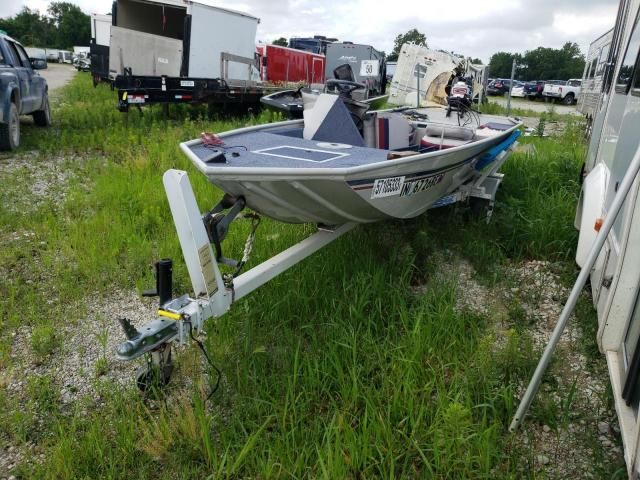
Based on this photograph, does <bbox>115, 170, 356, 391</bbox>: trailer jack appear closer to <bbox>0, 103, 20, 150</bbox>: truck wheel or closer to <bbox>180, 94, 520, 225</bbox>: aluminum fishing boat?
<bbox>180, 94, 520, 225</bbox>: aluminum fishing boat

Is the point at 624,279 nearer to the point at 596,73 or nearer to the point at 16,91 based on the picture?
the point at 16,91

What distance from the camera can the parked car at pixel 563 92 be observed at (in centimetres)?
3092

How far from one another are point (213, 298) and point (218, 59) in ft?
35.8

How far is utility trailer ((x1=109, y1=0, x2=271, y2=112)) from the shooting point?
10195mm

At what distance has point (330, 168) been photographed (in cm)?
271

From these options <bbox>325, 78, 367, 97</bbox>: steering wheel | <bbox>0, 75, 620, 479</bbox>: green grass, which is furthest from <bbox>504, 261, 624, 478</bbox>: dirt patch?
<bbox>325, 78, 367, 97</bbox>: steering wheel

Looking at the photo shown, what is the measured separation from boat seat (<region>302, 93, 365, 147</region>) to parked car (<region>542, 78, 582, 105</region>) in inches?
1235

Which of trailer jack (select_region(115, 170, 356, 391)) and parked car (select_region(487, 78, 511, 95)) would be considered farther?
parked car (select_region(487, 78, 511, 95))

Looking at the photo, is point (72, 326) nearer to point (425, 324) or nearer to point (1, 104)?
point (425, 324)

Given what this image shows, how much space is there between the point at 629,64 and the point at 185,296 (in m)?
3.37

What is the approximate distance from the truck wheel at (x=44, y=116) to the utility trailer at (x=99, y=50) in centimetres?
552

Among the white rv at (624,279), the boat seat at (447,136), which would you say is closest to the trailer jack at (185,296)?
the white rv at (624,279)

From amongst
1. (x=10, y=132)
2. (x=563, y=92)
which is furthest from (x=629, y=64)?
(x=563, y=92)

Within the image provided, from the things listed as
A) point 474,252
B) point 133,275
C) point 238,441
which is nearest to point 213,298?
point 238,441
